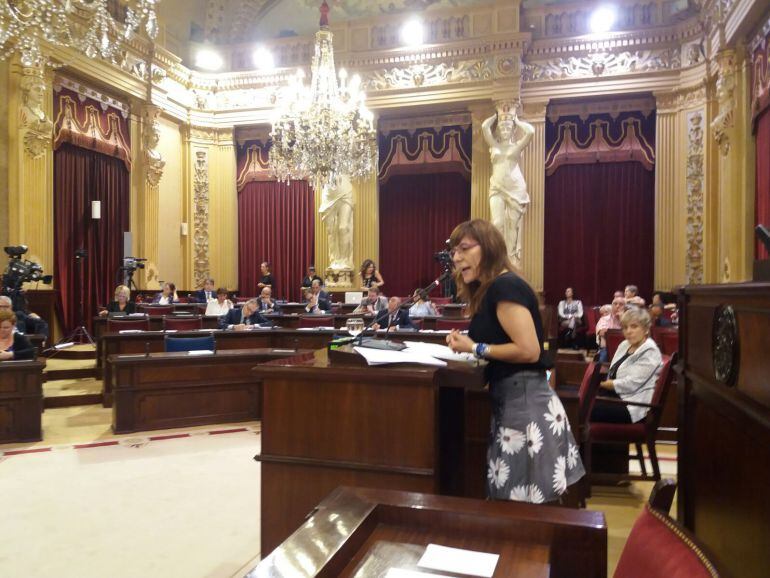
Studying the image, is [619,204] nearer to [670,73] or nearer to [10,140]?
[670,73]

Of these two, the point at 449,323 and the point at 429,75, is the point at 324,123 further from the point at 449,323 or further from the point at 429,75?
the point at 429,75

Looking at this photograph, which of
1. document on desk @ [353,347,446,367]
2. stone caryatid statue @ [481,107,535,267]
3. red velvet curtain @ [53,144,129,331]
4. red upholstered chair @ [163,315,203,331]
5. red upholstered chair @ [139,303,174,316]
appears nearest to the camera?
document on desk @ [353,347,446,367]

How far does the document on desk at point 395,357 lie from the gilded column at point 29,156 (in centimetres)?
845

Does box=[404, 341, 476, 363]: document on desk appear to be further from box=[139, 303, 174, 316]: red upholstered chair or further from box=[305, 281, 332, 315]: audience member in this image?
box=[139, 303, 174, 316]: red upholstered chair

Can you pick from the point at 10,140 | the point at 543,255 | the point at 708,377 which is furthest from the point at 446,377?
the point at 543,255

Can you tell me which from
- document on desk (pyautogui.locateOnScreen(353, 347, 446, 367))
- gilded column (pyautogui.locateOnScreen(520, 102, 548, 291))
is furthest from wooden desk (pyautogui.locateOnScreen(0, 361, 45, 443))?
gilded column (pyautogui.locateOnScreen(520, 102, 548, 291))

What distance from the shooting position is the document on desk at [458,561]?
0.90 metres

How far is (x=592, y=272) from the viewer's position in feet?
37.3

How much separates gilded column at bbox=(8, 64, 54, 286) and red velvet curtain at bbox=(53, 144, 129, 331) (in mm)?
479

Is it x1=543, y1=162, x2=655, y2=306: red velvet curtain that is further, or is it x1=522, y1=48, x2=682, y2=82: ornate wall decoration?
x1=543, y1=162, x2=655, y2=306: red velvet curtain

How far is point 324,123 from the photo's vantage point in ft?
26.4

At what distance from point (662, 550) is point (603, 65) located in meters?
11.1

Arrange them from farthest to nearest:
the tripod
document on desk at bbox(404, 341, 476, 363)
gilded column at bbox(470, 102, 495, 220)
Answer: gilded column at bbox(470, 102, 495, 220) < the tripod < document on desk at bbox(404, 341, 476, 363)

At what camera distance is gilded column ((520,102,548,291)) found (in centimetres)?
1106
